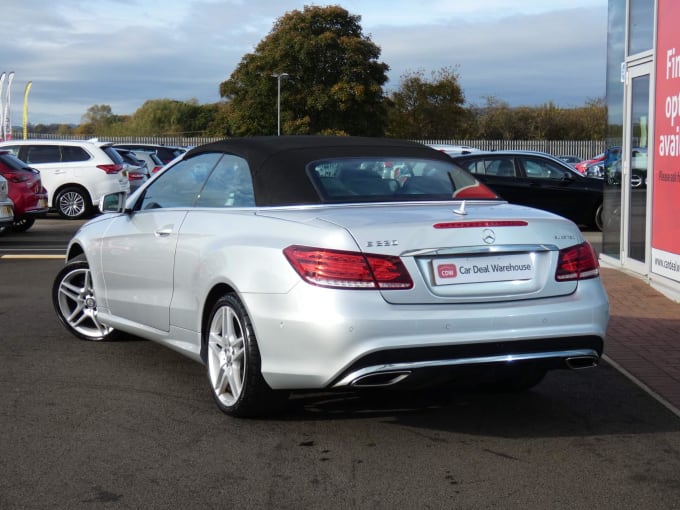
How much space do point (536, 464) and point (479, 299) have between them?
2.61 ft

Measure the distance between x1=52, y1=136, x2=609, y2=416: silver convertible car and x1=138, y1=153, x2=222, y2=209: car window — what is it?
0.07m

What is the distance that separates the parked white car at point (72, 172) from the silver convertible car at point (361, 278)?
17.3 meters

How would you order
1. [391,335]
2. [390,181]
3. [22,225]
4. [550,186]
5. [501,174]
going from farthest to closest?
1. [501,174]
2. [550,186]
3. [22,225]
4. [390,181]
5. [391,335]

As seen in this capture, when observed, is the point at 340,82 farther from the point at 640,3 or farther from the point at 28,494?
the point at 28,494

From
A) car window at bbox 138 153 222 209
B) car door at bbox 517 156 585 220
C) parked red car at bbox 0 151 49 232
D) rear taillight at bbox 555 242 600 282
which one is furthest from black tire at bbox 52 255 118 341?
car door at bbox 517 156 585 220

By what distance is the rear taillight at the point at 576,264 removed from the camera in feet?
17.3

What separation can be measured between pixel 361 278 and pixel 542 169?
15920 millimetres

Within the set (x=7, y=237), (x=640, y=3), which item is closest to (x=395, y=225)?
(x=640, y=3)

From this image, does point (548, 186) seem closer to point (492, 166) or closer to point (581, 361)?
point (492, 166)

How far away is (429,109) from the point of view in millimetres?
89750

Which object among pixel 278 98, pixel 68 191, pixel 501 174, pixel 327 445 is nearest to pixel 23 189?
pixel 68 191

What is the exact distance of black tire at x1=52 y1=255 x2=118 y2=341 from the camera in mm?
7758

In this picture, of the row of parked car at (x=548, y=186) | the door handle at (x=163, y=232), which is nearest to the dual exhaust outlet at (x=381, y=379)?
the door handle at (x=163, y=232)

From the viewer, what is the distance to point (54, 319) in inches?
351
